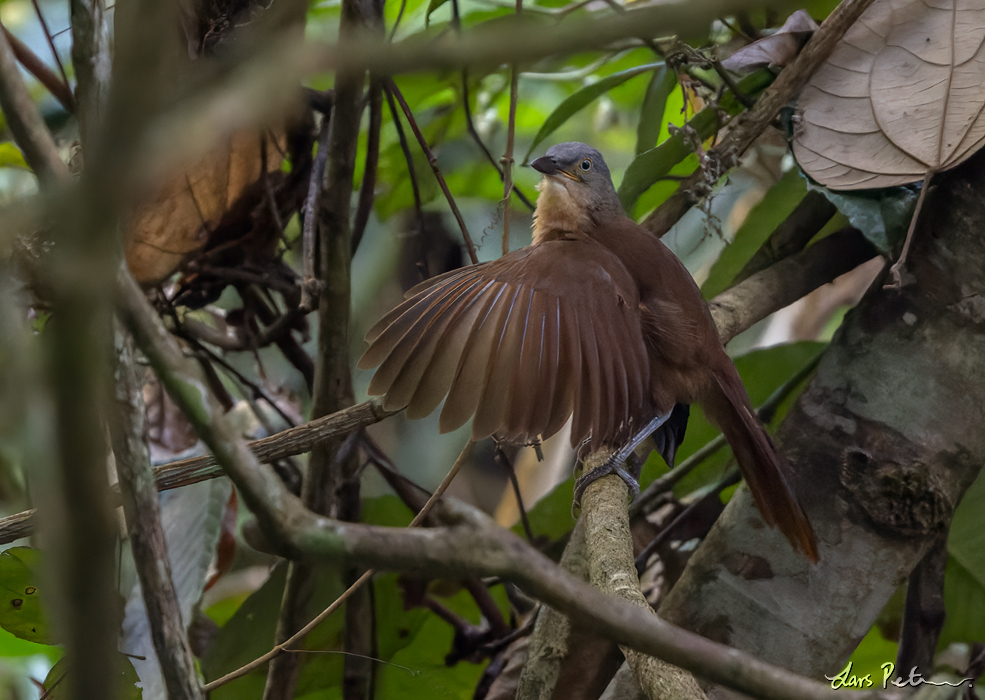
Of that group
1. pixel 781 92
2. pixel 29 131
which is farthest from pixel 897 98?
pixel 29 131

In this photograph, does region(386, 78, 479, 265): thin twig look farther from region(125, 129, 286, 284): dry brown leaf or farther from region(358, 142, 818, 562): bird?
region(125, 129, 286, 284): dry brown leaf

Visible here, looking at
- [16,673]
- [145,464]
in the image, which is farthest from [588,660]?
[16,673]

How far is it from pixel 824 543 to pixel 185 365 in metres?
1.08

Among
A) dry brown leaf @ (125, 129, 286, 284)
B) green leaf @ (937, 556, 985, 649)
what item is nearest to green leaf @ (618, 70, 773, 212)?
dry brown leaf @ (125, 129, 286, 284)

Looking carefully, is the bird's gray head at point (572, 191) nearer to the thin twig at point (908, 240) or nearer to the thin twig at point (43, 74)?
the thin twig at point (908, 240)

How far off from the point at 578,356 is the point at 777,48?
71cm

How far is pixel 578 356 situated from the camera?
1201 mm

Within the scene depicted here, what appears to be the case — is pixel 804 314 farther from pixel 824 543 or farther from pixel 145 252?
pixel 145 252

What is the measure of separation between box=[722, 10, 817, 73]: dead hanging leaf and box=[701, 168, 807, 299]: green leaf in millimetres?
247

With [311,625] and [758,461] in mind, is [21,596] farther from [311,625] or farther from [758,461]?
[758,461]

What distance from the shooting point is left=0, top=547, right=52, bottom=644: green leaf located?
107 centimetres

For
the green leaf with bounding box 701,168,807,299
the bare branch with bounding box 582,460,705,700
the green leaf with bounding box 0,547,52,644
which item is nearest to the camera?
the bare branch with bounding box 582,460,705,700

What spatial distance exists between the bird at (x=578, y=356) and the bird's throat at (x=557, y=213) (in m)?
0.14

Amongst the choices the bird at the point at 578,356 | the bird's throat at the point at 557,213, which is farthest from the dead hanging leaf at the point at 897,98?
the bird's throat at the point at 557,213
